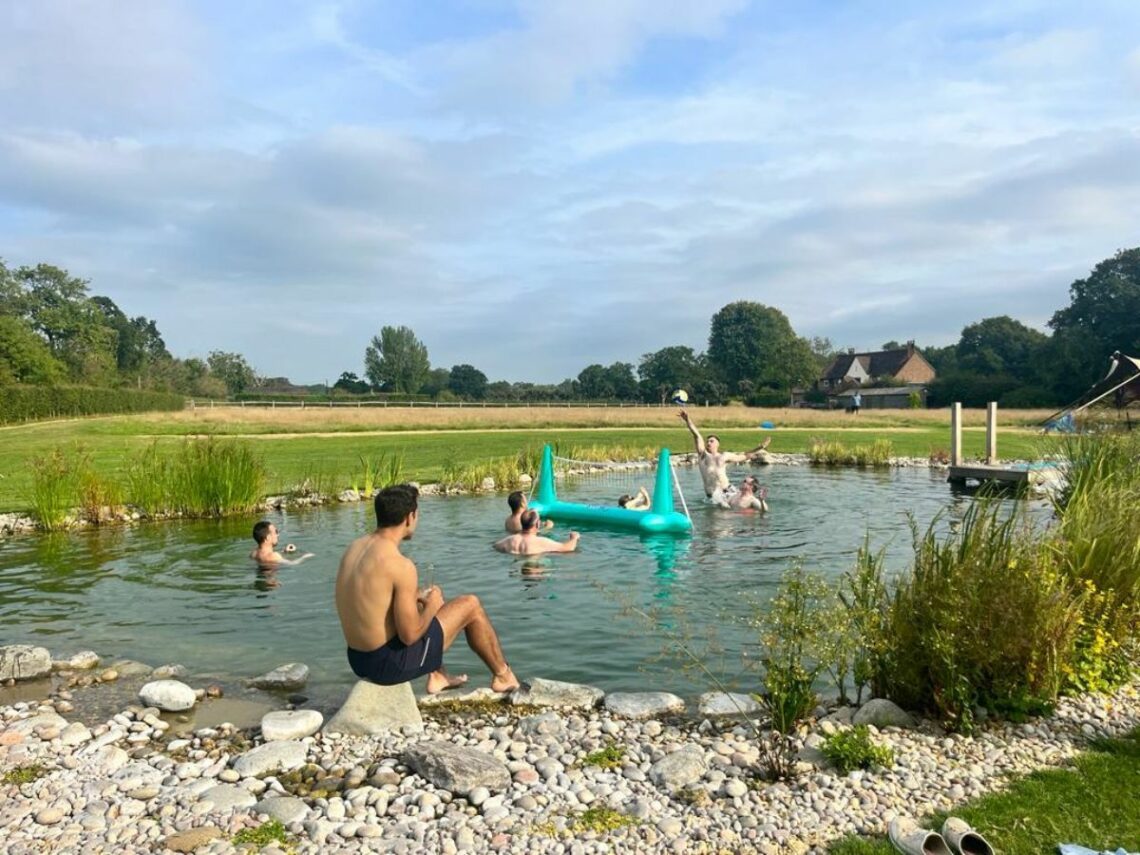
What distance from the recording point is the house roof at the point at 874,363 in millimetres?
101500

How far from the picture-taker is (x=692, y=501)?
18531mm

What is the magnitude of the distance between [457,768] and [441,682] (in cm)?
207

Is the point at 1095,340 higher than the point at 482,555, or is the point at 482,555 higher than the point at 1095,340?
the point at 1095,340

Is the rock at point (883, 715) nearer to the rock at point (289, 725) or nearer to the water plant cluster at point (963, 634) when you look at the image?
the water plant cluster at point (963, 634)

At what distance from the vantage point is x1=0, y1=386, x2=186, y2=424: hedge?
151 ft

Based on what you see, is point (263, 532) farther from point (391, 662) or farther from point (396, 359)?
point (396, 359)

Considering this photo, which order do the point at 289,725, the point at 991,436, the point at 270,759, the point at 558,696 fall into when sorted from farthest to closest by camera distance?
1. the point at 991,436
2. the point at 558,696
3. the point at 289,725
4. the point at 270,759

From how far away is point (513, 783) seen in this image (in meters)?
4.86

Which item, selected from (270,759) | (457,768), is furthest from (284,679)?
(457,768)

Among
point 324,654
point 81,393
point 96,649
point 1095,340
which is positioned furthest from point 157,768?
point 1095,340

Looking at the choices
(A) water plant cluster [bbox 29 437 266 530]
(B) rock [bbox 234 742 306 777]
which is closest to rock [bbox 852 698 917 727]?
(B) rock [bbox 234 742 306 777]

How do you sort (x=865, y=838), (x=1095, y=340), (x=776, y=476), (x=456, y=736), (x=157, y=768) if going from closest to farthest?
(x=865, y=838) → (x=157, y=768) → (x=456, y=736) → (x=776, y=476) → (x=1095, y=340)

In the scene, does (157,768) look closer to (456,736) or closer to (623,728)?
(456,736)

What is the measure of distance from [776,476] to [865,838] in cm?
2088
